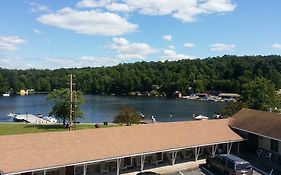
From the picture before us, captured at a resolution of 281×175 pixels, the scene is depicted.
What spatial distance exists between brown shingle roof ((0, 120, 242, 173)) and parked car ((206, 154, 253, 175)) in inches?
101

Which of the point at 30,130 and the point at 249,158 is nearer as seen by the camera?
the point at 249,158

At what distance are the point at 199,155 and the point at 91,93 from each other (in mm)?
163571

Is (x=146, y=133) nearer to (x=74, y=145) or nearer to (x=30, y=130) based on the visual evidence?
(x=74, y=145)

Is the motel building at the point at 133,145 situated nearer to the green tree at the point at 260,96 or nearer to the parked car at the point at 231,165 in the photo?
the parked car at the point at 231,165

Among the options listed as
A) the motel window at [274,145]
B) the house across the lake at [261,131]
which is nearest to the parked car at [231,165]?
the house across the lake at [261,131]

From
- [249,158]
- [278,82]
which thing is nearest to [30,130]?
[249,158]

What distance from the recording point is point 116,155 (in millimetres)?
26406

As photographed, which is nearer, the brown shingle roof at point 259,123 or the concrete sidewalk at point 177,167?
the concrete sidewalk at point 177,167

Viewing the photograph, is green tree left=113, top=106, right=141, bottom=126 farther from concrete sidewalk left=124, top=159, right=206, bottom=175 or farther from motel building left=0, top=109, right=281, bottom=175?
concrete sidewalk left=124, top=159, right=206, bottom=175

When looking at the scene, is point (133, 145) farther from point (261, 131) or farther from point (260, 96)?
point (260, 96)

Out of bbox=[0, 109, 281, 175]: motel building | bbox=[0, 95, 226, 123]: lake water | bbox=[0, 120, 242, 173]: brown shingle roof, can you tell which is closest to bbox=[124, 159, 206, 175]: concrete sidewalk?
bbox=[0, 109, 281, 175]: motel building

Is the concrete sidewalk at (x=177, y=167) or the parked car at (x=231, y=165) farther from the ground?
the parked car at (x=231, y=165)

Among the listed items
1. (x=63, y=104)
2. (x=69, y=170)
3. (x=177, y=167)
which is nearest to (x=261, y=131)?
(x=177, y=167)

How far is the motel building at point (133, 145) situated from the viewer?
2423cm
